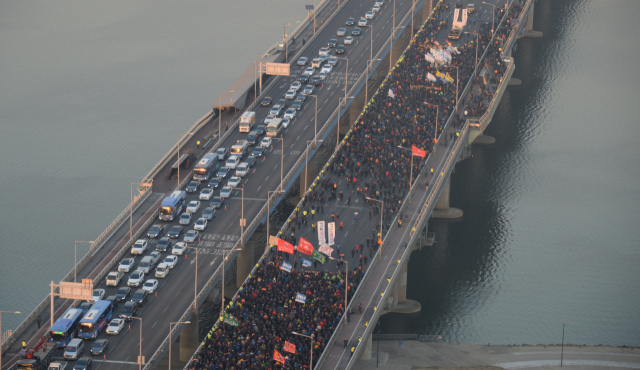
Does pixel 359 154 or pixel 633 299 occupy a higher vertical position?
pixel 359 154

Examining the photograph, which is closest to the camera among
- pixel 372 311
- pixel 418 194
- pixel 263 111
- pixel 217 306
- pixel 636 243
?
pixel 372 311

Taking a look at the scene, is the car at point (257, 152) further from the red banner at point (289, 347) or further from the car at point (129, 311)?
the red banner at point (289, 347)

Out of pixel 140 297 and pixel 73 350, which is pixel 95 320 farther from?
pixel 140 297

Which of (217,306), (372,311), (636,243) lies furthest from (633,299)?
(217,306)

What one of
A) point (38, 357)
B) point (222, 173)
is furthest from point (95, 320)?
point (222, 173)

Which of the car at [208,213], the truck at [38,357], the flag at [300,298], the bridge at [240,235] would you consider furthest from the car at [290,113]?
the truck at [38,357]

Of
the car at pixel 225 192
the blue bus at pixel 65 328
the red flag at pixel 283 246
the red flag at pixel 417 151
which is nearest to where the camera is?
the blue bus at pixel 65 328

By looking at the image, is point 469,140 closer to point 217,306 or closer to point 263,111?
point 263,111

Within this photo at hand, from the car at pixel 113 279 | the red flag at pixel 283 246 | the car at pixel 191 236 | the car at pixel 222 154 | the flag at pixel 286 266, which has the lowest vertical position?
the car at pixel 113 279
